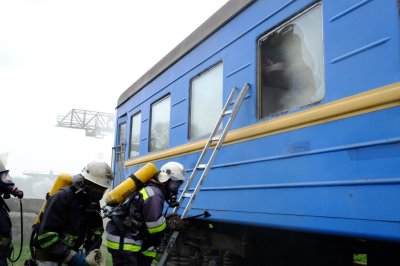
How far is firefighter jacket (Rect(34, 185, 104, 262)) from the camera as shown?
272 centimetres

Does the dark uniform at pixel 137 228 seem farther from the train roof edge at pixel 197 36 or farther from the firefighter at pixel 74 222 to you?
the train roof edge at pixel 197 36

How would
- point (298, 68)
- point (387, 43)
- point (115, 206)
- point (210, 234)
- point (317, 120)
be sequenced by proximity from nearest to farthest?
point (387, 43) < point (317, 120) < point (298, 68) < point (115, 206) < point (210, 234)

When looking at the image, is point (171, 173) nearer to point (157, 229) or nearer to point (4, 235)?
point (157, 229)

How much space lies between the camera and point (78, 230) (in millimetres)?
2973

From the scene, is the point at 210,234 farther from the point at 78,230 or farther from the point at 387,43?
the point at 387,43

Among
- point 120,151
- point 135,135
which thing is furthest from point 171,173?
point 120,151

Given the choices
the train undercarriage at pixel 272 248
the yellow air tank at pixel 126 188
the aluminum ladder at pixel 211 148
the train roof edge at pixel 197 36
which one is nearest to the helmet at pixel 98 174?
the yellow air tank at pixel 126 188

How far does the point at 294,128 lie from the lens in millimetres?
2906

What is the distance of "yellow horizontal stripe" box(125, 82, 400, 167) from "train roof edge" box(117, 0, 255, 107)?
1.15 meters

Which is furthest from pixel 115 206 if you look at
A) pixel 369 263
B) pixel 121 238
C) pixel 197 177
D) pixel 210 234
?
pixel 369 263

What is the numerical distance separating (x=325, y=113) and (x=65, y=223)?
1981 millimetres

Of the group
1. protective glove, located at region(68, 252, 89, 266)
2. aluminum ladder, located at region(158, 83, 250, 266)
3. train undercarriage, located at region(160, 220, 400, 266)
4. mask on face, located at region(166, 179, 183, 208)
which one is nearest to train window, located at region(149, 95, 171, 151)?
train undercarriage, located at region(160, 220, 400, 266)

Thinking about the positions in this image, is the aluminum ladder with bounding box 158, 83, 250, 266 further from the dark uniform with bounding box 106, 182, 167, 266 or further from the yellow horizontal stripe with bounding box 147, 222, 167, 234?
the yellow horizontal stripe with bounding box 147, 222, 167, 234

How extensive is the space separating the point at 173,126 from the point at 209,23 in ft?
4.35
